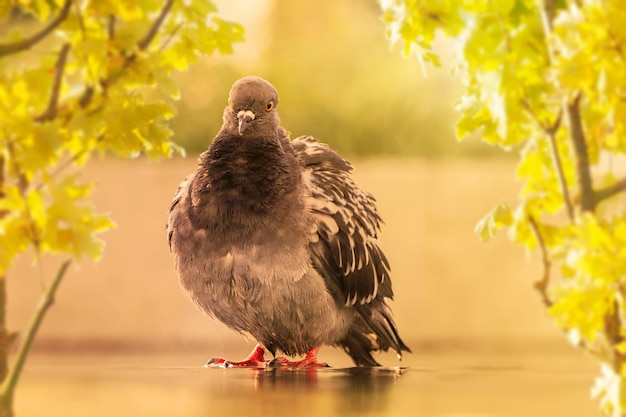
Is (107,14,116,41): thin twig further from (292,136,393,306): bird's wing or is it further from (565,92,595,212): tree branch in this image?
(292,136,393,306): bird's wing

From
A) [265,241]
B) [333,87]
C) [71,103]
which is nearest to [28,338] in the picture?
[71,103]

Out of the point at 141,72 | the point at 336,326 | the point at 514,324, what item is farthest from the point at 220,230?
the point at 514,324

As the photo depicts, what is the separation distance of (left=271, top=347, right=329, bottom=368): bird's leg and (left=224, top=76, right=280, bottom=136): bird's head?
1.40 feet

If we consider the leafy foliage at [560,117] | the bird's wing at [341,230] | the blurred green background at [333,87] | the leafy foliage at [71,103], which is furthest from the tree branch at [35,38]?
the blurred green background at [333,87]

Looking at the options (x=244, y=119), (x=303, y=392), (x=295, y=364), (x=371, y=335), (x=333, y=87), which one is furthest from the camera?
(x=333, y=87)

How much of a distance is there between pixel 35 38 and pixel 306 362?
2.88 feet

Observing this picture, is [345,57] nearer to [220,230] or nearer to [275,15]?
[275,15]

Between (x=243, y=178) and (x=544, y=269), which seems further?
(x=243, y=178)

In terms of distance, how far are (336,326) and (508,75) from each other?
0.82 meters

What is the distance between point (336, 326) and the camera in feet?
4.82

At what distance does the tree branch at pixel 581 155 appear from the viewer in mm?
763

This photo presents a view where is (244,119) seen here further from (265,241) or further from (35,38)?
(35,38)

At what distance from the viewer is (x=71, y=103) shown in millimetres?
729

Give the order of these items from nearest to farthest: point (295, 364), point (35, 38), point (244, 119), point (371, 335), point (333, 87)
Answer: point (35, 38) → point (244, 119) → point (295, 364) → point (371, 335) → point (333, 87)
